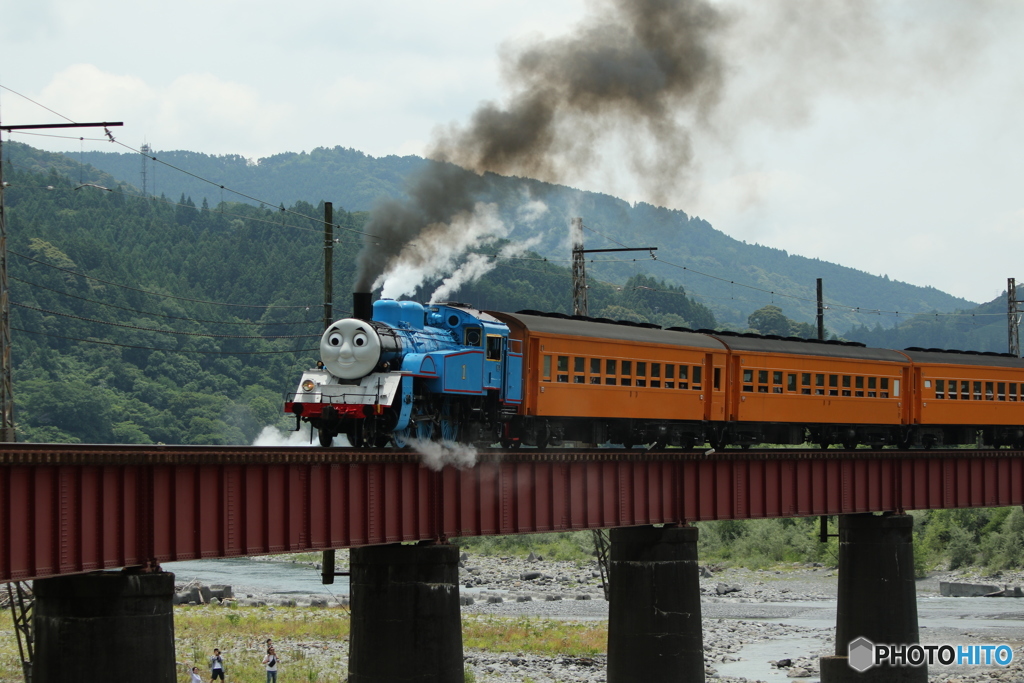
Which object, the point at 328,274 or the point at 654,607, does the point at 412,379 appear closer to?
the point at 328,274

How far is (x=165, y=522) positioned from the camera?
21750 millimetres

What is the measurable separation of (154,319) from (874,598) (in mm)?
131513

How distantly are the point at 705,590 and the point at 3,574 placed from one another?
60232 millimetres

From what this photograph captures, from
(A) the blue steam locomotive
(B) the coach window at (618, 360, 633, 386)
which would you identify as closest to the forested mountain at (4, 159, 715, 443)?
(B) the coach window at (618, 360, 633, 386)

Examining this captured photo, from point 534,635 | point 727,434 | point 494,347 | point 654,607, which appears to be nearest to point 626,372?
point 494,347

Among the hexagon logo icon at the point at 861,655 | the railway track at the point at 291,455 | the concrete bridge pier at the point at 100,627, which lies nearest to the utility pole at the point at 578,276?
the railway track at the point at 291,455

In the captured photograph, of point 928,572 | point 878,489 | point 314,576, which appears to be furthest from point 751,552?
point 878,489

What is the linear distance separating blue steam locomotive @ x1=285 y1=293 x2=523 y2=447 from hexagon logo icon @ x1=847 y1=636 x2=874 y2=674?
16.7 metres

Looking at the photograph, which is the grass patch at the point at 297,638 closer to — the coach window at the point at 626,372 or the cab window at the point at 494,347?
the coach window at the point at 626,372

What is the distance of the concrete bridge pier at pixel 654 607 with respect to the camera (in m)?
34.1

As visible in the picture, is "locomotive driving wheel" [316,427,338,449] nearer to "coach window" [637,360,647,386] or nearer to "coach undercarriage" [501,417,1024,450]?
"coach undercarriage" [501,417,1024,450]

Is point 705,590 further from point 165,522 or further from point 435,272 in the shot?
point 165,522

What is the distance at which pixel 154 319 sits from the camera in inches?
6230

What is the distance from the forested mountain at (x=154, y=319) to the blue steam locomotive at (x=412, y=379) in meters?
60.8
